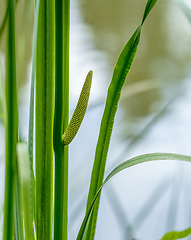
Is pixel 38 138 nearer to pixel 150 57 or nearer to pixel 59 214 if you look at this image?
pixel 59 214

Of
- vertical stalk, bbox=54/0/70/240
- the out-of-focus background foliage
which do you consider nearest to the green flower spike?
vertical stalk, bbox=54/0/70/240

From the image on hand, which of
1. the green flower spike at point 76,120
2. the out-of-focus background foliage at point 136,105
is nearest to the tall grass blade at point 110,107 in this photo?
the green flower spike at point 76,120

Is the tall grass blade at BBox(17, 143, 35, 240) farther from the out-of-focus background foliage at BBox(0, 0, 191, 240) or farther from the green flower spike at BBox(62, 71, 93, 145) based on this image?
the out-of-focus background foliage at BBox(0, 0, 191, 240)

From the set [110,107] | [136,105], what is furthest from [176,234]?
[136,105]

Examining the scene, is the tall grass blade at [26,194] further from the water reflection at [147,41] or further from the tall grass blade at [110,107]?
the water reflection at [147,41]

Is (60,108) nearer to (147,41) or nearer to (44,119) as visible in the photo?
(44,119)

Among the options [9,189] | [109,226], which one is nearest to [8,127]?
[9,189]

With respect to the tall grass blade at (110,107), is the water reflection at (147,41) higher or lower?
higher
